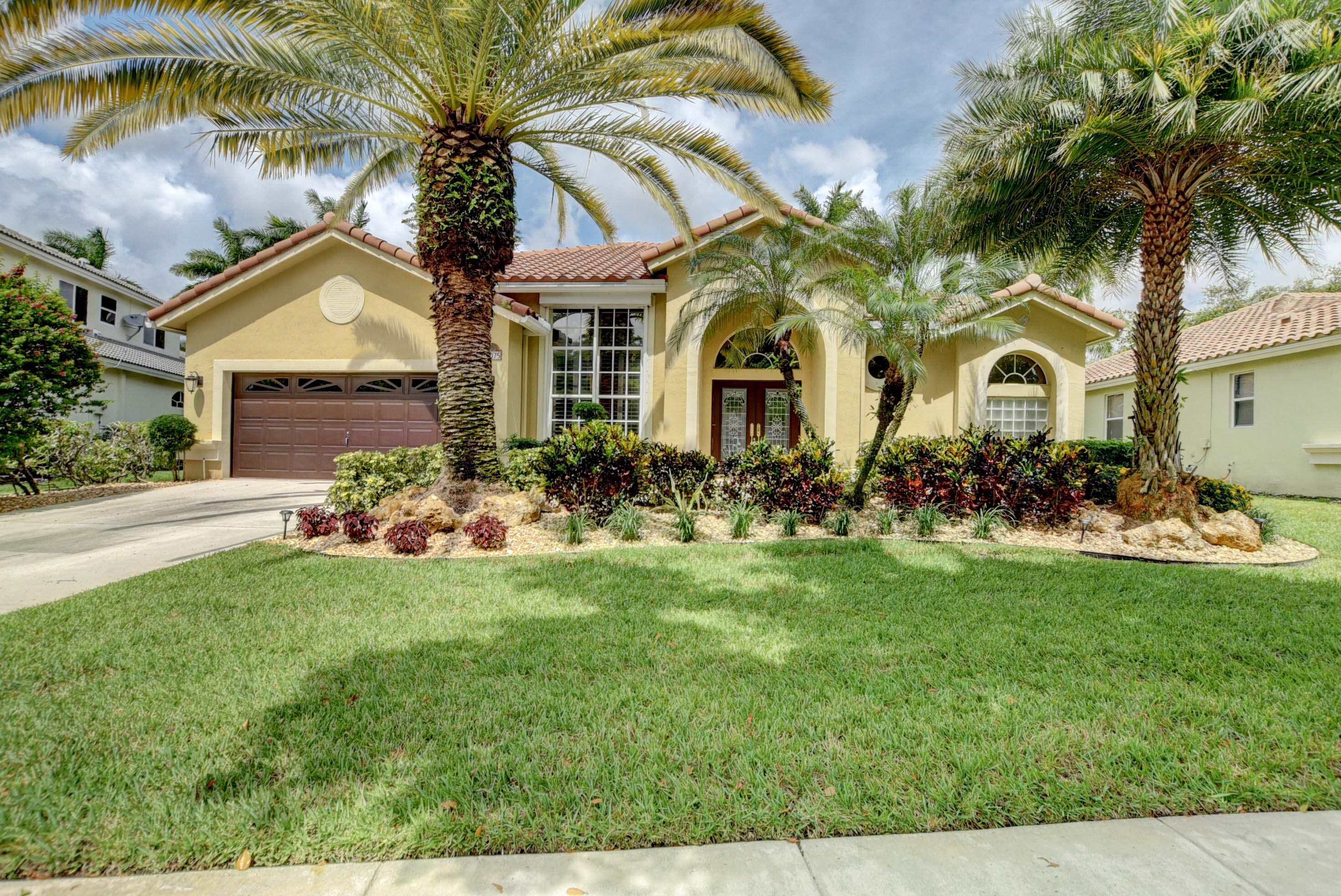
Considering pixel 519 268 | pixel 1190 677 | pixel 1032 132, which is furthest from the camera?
pixel 519 268

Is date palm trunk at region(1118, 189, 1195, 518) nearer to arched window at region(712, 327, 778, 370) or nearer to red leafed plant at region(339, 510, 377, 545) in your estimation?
arched window at region(712, 327, 778, 370)

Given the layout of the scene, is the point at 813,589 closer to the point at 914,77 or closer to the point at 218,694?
the point at 218,694

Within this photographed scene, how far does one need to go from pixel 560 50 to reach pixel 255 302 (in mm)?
10924

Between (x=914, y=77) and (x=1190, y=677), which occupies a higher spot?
(x=914, y=77)

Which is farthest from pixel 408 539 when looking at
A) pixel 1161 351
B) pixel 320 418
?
pixel 1161 351

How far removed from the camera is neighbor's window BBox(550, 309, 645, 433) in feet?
47.9

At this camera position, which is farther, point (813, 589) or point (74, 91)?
point (74, 91)

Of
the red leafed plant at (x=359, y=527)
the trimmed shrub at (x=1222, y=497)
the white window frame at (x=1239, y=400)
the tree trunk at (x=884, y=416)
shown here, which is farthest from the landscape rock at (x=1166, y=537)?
the white window frame at (x=1239, y=400)

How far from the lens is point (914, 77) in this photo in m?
11.6

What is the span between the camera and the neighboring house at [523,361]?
1374cm

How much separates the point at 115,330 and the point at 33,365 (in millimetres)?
17452

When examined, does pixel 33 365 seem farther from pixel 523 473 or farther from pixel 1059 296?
pixel 1059 296

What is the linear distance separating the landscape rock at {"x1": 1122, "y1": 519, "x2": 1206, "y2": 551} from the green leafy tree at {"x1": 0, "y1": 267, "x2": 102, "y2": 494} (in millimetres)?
17910

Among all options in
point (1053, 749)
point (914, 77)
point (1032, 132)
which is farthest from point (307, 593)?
point (914, 77)
